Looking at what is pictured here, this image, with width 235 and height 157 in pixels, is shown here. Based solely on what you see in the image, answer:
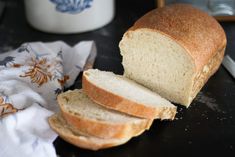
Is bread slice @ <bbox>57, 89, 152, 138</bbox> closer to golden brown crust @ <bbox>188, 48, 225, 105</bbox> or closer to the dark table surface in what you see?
the dark table surface

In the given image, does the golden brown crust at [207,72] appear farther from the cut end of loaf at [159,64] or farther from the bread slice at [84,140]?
the bread slice at [84,140]

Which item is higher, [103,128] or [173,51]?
[173,51]

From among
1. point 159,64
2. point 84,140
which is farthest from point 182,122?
point 84,140

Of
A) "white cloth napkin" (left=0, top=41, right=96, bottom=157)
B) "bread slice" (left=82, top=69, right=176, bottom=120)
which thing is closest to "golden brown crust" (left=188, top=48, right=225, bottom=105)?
"bread slice" (left=82, top=69, right=176, bottom=120)

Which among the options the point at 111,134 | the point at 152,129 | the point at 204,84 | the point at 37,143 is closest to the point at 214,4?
the point at 204,84

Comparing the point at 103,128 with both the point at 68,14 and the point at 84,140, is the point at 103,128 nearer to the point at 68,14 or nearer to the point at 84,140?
the point at 84,140
